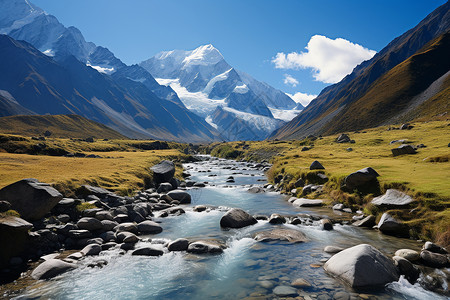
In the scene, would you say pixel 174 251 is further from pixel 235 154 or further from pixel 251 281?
pixel 235 154

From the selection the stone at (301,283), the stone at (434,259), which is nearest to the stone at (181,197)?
the stone at (301,283)

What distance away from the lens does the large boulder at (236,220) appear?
85.0 feet

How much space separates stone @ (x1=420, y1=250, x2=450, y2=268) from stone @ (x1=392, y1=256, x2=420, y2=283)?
1.20 metres

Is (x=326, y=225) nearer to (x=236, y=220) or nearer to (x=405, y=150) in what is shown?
(x=236, y=220)

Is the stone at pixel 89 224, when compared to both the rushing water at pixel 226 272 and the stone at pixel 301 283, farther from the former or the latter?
the stone at pixel 301 283

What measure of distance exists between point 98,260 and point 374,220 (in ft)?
78.5

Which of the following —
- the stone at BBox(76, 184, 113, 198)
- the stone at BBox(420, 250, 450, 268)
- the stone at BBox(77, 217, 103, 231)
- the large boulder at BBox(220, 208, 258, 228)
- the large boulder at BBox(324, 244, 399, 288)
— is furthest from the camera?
the stone at BBox(76, 184, 113, 198)

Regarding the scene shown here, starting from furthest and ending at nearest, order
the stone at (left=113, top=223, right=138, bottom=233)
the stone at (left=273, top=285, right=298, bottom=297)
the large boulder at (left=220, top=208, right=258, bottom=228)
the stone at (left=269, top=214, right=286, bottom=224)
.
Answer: the stone at (left=269, top=214, right=286, bottom=224), the large boulder at (left=220, top=208, right=258, bottom=228), the stone at (left=113, top=223, right=138, bottom=233), the stone at (left=273, top=285, right=298, bottom=297)

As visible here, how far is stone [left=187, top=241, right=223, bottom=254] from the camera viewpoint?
19.7 metres

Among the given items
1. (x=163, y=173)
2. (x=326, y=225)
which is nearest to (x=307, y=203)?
(x=326, y=225)

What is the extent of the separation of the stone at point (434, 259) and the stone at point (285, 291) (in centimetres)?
888

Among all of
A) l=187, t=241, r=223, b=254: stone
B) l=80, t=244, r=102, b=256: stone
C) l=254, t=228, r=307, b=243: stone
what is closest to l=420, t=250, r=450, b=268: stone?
l=254, t=228, r=307, b=243: stone

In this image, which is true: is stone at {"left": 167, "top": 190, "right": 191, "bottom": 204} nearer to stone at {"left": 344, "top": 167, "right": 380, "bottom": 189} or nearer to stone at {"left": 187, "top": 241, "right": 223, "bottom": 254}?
stone at {"left": 187, "top": 241, "right": 223, "bottom": 254}

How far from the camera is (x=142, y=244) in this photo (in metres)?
21.3
